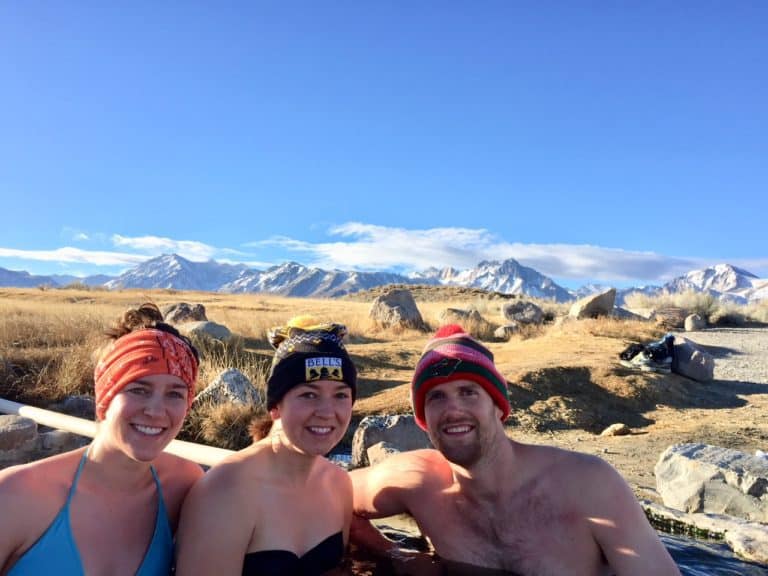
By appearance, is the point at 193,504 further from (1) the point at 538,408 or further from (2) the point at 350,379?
(1) the point at 538,408

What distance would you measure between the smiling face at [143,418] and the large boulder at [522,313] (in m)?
18.4

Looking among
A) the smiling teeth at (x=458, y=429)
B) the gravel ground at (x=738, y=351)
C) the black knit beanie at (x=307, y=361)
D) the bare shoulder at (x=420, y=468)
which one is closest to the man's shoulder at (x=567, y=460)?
the smiling teeth at (x=458, y=429)

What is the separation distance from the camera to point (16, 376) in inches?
358

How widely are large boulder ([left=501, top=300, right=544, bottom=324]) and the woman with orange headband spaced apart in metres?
18.3

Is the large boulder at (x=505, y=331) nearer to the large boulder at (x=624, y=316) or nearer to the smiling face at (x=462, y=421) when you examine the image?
the large boulder at (x=624, y=316)

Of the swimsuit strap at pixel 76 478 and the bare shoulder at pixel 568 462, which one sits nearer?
the swimsuit strap at pixel 76 478

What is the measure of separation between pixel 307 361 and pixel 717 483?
12.3 ft

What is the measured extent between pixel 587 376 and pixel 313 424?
353 inches

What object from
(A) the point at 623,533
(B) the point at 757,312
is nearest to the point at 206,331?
(A) the point at 623,533

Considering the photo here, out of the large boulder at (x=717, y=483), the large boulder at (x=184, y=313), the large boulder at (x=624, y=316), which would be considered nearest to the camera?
the large boulder at (x=717, y=483)

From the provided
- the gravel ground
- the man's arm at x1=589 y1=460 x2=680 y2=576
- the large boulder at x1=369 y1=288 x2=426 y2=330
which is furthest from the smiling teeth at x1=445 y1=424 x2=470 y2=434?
the large boulder at x1=369 y1=288 x2=426 y2=330

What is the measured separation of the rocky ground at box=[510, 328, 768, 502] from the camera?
6.94 meters

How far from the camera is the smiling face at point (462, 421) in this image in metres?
3.25

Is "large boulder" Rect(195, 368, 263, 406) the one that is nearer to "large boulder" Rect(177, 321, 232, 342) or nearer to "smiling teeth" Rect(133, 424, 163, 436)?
"large boulder" Rect(177, 321, 232, 342)
